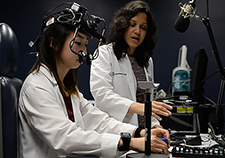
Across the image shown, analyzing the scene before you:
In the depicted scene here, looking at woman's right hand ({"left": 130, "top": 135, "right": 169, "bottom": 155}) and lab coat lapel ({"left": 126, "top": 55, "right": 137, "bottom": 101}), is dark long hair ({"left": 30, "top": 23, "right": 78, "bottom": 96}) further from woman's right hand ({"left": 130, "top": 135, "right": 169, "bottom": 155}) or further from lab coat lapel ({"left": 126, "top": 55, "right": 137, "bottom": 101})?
lab coat lapel ({"left": 126, "top": 55, "right": 137, "bottom": 101})

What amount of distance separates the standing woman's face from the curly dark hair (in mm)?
25

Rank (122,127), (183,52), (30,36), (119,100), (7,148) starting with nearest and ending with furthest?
(7,148) < (122,127) < (119,100) < (183,52) < (30,36)

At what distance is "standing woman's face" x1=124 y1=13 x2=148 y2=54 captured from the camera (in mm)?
1782

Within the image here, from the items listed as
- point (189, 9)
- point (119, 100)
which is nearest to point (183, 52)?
point (189, 9)

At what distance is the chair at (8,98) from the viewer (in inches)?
37.9

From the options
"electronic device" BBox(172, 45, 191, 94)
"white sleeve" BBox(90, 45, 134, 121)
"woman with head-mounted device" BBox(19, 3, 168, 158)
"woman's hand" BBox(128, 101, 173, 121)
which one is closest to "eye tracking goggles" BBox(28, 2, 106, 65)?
"woman with head-mounted device" BBox(19, 3, 168, 158)

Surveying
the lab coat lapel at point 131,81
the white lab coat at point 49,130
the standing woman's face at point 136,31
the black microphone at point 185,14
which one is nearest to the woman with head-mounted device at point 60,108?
the white lab coat at point 49,130

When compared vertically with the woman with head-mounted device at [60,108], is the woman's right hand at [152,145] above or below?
below

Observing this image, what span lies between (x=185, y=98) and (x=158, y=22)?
5.13 feet

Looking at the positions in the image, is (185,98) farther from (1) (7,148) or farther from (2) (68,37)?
(1) (7,148)

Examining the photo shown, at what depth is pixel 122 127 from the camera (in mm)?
1286

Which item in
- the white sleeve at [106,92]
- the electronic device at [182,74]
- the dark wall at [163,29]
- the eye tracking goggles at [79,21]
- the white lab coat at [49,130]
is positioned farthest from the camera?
the dark wall at [163,29]

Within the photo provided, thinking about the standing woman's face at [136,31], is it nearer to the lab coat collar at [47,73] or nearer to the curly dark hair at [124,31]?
the curly dark hair at [124,31]

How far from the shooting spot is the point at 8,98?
0.99 metres
